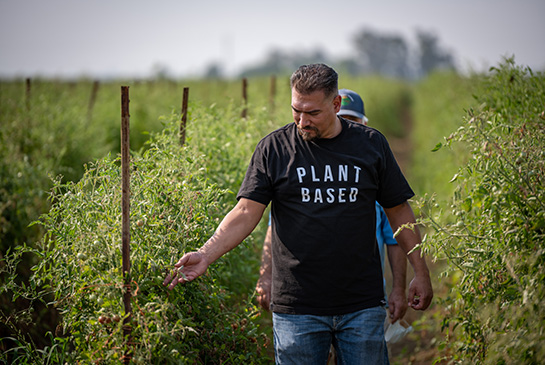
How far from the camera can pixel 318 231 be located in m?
2.41

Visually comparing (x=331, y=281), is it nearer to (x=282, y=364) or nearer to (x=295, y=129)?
(x=282, y=364)

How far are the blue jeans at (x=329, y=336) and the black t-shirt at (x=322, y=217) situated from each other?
5 cm

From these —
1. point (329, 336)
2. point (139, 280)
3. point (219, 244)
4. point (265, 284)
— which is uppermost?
point (219, 244)

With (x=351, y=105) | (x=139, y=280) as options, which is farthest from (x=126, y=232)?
(x=351, y=105)

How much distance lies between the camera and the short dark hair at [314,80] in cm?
243

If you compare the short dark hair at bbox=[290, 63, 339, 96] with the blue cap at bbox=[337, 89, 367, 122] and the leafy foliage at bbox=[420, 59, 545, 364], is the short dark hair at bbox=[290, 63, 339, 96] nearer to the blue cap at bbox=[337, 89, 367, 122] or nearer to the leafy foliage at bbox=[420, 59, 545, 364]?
the leafy foliage at bbox=[420, 59, 545, 364]

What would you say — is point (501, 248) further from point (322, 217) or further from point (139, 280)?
point (139, 280)

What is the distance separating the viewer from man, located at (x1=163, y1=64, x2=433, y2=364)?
7.91 ft

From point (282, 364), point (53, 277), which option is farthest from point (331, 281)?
point (53, 277)

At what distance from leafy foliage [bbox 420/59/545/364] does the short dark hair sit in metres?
0.69

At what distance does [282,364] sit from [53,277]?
3.73ft

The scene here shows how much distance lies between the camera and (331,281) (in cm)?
242

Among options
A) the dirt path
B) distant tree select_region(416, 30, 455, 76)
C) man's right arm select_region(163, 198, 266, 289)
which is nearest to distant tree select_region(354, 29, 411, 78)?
distant tree select_region(416, 30, 455, 76)

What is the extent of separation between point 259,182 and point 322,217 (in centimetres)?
34
